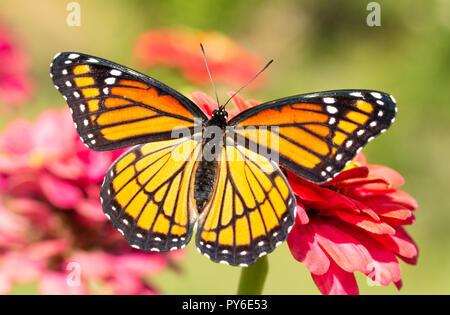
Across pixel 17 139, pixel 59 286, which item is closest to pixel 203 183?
pixel 59 286

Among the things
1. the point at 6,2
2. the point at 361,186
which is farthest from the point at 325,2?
the point at 361,186

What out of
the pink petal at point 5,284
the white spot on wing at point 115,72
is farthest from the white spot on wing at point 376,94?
the pink petal at point 5,284

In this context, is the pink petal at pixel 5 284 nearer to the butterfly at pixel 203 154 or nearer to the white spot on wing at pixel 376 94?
the butterfly at pixel 203 154

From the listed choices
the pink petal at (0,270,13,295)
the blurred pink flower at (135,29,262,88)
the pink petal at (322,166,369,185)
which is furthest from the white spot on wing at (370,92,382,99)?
the blurred pink flower at (135,29,262,88)

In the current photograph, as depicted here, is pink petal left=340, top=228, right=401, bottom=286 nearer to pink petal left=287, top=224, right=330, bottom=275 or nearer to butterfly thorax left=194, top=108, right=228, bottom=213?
pink petal left=287, top=224, right=330, bottom=275

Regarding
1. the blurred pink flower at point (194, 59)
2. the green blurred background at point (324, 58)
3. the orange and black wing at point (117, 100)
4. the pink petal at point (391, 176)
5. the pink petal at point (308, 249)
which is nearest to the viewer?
the pink petal at point (308, 249)

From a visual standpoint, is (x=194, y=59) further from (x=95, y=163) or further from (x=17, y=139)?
(x=95, y=163)

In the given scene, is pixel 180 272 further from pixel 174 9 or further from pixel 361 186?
pixel 174 9
